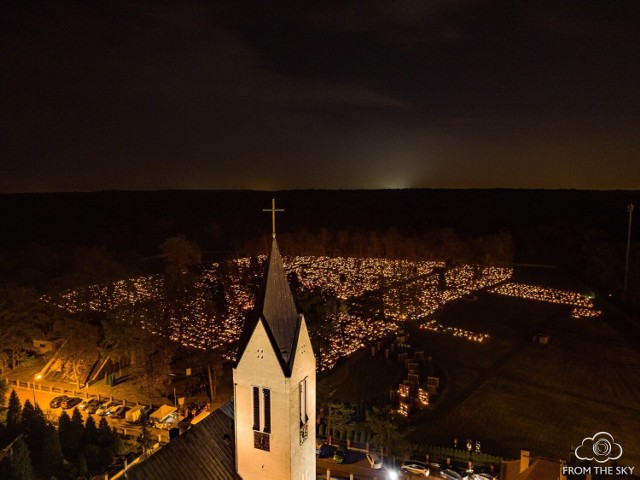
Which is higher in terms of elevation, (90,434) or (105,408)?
(90,434)

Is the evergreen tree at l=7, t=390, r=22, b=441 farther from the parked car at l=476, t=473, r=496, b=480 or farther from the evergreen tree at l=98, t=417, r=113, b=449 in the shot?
the parked car at l=476, t=473, r=496, b=480

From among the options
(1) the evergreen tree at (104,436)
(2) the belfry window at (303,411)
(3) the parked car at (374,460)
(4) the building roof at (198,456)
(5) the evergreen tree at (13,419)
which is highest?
(2) the belfry window at (303,411)

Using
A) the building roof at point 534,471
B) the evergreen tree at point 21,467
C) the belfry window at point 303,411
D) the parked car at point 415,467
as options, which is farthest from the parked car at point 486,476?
the evergreen tree at point 21,467

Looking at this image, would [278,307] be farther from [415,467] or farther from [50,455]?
[50,455]

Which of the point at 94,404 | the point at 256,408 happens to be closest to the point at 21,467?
the point at 94,404

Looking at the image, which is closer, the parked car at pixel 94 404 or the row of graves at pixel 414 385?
the parked car at pixel 94 404

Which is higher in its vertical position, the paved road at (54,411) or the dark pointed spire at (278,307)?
the dark pointed spire at (278,307)

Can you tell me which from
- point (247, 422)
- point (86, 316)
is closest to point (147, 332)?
point (86, 316)

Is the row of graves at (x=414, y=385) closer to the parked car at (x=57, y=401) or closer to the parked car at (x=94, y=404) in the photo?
the parked car at (x=94, y=404)
